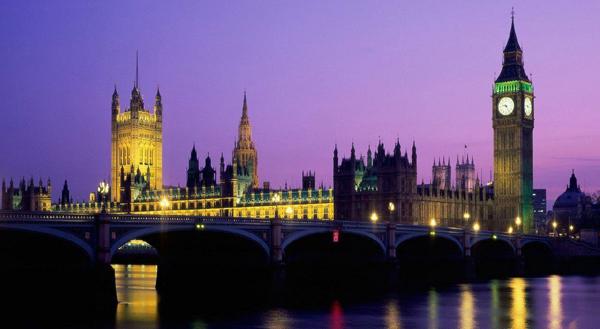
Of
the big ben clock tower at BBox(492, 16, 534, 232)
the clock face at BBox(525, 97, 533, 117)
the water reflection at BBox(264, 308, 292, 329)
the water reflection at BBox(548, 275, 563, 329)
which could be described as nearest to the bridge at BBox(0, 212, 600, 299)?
the water reflection at BBox(264, 308, 292, 329)

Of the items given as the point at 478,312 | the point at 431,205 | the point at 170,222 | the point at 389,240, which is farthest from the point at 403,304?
the point at 431,205

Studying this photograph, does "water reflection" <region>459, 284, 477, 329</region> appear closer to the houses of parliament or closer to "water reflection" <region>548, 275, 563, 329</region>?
"water reflection" <region>548, 275, 563, 329</region>

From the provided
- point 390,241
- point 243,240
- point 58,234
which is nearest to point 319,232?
point 243,240

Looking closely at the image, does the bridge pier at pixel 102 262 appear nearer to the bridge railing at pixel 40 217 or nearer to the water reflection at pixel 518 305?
A: the bridge railing at pixel 40 217

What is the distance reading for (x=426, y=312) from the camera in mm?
69938

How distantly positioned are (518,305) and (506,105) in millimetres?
98053

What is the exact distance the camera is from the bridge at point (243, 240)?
66.9 m

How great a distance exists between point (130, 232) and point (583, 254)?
85491 millimetres

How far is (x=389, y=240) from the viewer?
101 metres

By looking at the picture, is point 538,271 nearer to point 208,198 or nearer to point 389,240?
point 389,240

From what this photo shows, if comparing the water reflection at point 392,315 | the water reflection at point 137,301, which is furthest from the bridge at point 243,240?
the water reflection at point 392,315

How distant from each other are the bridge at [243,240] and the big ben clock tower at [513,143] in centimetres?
2861

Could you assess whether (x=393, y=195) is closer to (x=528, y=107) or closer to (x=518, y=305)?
(x=528, y=107)

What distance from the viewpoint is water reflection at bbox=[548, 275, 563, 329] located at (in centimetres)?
6469
